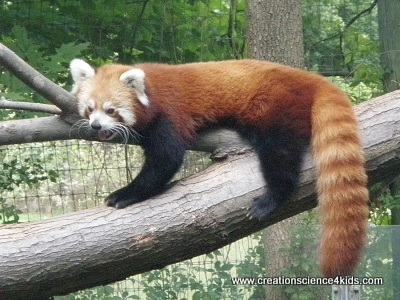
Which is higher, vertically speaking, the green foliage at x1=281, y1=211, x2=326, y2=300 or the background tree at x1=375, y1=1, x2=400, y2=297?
the background tree at x1=375, y1=1, x2=400, y2=297

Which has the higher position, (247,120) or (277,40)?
(277,40)

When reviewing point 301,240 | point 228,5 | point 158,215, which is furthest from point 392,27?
point 158,215

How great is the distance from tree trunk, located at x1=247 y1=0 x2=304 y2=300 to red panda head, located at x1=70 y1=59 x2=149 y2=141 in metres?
1.55

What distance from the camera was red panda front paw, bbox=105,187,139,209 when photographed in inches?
109

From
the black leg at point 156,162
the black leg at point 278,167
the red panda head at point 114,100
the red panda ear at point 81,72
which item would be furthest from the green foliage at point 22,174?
the black leg at point 278,167

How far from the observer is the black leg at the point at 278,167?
8.88 feet

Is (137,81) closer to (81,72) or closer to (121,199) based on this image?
(81,72)

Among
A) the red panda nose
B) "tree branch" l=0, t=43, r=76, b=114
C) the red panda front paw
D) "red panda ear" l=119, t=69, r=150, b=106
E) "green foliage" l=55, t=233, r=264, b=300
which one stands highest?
"red panda ear" l=119, t=69, r=150, b=106

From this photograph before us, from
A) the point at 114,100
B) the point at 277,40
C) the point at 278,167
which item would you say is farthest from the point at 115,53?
the point at 278,167

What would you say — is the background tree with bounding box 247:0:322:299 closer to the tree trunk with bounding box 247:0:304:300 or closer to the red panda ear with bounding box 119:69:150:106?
the tree trunk with bounding box 247:0:304:300

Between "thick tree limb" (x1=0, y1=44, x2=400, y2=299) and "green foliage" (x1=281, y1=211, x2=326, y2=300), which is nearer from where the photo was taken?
"thick tree limb" (x1=0, y1=44, x2=400, y2=299)

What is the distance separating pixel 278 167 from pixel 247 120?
35 centimetres

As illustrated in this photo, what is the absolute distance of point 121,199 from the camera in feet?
9.21

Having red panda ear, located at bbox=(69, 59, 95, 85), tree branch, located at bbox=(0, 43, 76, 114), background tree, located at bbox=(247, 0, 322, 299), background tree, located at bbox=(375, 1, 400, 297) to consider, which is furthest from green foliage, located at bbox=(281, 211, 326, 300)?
tree branch, located at bbox=(0, 43, 76, 114)
